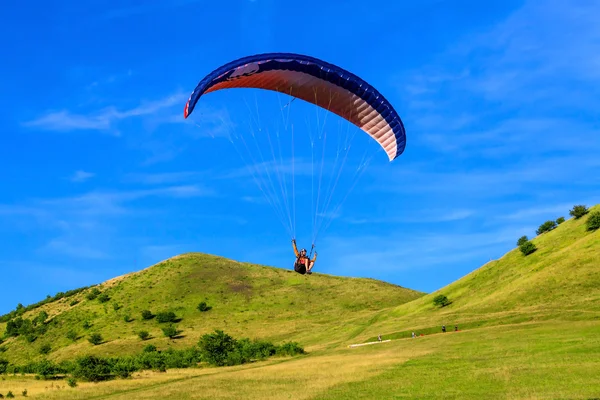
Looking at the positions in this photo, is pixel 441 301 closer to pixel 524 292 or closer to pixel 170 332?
pixel 524 292

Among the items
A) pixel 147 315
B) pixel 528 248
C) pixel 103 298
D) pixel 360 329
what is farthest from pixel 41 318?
pixel 528 248

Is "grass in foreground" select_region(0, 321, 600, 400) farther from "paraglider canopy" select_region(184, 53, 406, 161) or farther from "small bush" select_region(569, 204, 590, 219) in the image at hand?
"small bush" select_region(569, 204, 590, 219)

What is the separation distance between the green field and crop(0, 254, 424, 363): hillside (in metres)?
0.31

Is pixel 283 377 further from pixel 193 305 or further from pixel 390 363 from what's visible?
pixel 193 305

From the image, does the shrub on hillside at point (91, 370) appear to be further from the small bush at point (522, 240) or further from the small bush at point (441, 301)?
the small bush at point (522, 240)

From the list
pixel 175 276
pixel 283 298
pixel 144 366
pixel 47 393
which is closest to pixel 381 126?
pixel 47 393

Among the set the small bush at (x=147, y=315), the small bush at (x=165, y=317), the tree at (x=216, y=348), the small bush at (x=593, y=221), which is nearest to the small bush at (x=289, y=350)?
the tree at (x=216, y=348)

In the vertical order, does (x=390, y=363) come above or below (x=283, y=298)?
below

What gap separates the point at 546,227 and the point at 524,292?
28.6 meters

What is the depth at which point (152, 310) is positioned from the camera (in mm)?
86250

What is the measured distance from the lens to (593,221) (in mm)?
63562

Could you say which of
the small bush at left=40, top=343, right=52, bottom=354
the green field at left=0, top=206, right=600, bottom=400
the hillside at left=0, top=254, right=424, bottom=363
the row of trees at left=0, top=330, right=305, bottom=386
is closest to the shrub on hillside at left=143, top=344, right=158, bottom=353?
the hillside at left=0, top=254, right=424, bottom=363

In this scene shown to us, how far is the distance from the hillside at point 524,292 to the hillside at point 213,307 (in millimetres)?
7848

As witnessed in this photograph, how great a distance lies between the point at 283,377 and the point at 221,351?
1736 cm
